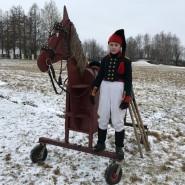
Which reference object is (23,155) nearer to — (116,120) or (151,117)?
(116,120)

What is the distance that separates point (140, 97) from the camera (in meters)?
11.2

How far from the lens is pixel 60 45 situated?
420 cm

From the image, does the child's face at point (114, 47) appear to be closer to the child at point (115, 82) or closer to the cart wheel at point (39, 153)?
the child at point (115, 82)

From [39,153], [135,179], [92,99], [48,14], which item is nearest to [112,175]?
[135,179]

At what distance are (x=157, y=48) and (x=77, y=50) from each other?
88.2 meters

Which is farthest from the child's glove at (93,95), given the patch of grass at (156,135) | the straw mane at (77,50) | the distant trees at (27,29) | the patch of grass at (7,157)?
the distant trees at (27,29)

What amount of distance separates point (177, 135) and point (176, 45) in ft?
295

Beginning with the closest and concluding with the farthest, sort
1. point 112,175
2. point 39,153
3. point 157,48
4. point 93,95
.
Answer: point 112,175 → point 93,95 → point 39,153 → point 157,48

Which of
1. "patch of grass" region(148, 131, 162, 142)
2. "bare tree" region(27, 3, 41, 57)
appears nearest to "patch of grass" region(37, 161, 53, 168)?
"patch of grass" region(148, 131, 162, 142)

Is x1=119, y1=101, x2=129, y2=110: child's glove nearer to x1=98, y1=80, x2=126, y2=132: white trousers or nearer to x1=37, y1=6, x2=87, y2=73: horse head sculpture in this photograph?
x1=98, y1=80, x2=126, y2=132: white trousers

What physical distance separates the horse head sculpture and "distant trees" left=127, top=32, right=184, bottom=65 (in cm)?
7222

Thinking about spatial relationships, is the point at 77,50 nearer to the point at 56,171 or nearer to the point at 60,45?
the point at 60,45

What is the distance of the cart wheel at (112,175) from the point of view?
13.4 feet

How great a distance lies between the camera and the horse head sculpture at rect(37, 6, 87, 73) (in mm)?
4117
